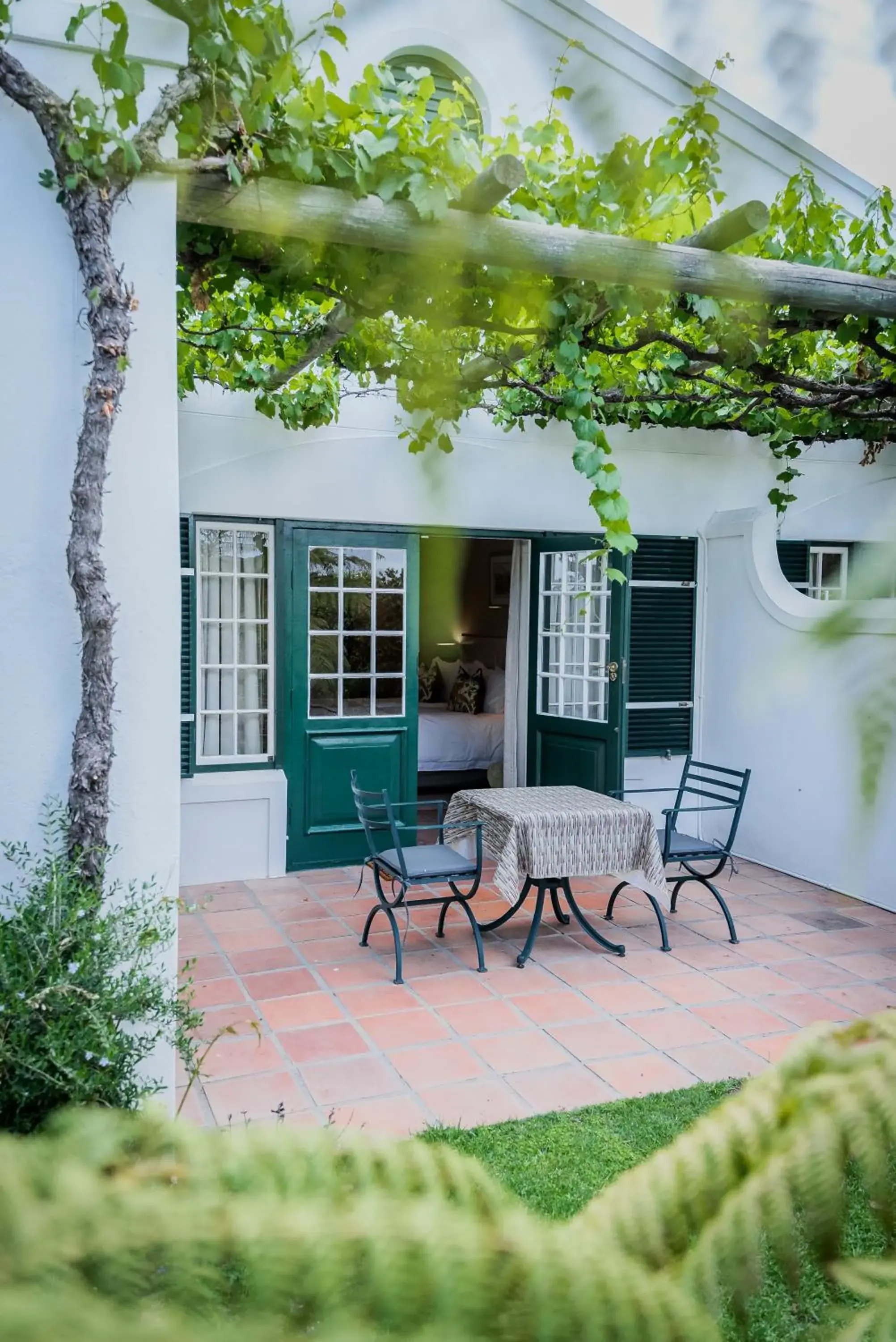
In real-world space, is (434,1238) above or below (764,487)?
below

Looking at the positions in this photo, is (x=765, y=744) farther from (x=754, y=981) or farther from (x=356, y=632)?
(x=356, y=632)

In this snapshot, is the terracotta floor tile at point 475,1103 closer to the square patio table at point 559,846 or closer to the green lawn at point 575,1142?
the green lawn at point 575,1142

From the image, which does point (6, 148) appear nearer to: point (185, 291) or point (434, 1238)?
point (185, 291)

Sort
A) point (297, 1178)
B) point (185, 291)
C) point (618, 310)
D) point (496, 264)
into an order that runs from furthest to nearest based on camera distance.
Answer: point (185, 291) < point (618, 310) < point (496, 264) < point (297, 1178)

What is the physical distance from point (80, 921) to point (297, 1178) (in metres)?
1.94

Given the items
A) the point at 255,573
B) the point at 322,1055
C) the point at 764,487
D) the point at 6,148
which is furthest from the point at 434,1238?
the point at 764,487

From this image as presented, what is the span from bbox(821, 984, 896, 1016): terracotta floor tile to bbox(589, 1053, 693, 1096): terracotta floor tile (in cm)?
97

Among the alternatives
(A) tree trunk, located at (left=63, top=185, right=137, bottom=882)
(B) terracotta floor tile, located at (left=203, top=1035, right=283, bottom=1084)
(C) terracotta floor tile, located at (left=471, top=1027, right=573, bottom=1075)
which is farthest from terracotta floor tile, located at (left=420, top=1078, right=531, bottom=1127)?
(A) tree trunk, located at (left=63, top=185, right=137, bottom=882)

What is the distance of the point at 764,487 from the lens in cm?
730

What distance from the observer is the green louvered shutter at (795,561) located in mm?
7398

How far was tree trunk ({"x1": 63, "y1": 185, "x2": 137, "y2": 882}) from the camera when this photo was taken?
2424 mm

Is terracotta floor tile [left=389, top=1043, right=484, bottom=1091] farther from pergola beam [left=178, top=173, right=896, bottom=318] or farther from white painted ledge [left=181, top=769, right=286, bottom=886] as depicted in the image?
pergola beam [left=178, top=173, right=896, bottom=318]

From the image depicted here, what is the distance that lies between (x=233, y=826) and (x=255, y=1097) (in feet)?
9.32

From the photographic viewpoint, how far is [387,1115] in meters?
3.38
